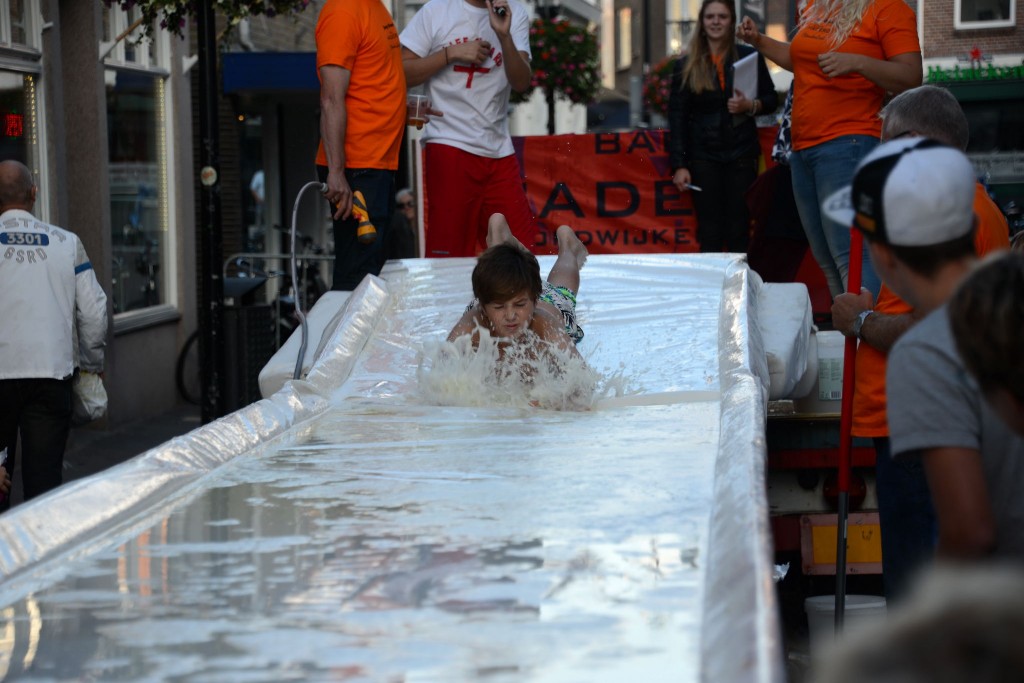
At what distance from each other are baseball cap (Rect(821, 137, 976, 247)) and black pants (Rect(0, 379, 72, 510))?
16.1 feet

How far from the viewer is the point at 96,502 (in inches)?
163

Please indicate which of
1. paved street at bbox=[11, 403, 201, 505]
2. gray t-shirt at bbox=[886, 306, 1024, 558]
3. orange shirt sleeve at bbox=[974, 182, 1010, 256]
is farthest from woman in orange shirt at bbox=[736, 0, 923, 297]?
paved street at bbox=[11, 403, 201, 505]

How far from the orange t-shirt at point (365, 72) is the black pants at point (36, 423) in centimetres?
218

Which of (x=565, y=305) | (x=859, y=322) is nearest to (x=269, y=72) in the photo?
(x=565, y=305)

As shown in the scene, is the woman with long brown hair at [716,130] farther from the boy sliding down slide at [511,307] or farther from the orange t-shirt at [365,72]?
the boy sliding down slide at [511,307]

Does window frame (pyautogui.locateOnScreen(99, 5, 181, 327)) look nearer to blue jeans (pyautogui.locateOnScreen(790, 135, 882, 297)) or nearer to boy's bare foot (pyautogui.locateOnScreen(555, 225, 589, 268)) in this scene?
boy's bare foot (pyautogui.locateOnScreen(555, 225, 589, 268))

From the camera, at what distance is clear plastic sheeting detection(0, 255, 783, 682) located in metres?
2.86

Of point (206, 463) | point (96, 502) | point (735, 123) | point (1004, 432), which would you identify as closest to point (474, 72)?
point (735, 123)

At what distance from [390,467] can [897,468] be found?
1635 millimetres

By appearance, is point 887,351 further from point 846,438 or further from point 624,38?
point 624,38

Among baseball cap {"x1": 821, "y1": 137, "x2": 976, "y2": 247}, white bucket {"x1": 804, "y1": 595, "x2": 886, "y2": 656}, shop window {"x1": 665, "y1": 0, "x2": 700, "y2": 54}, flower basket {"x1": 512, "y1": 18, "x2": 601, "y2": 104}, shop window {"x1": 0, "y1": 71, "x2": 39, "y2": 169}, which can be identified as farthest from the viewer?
shop window {"x1": 665, "y1": 0, "x2": 700, "y2": 54}

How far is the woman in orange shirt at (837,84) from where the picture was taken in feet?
22.2

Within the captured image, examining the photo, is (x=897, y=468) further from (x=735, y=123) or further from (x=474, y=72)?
(x=735, y=123)

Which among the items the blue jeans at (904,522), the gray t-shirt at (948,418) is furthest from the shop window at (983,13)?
the gray t-shirt at (948,418)
